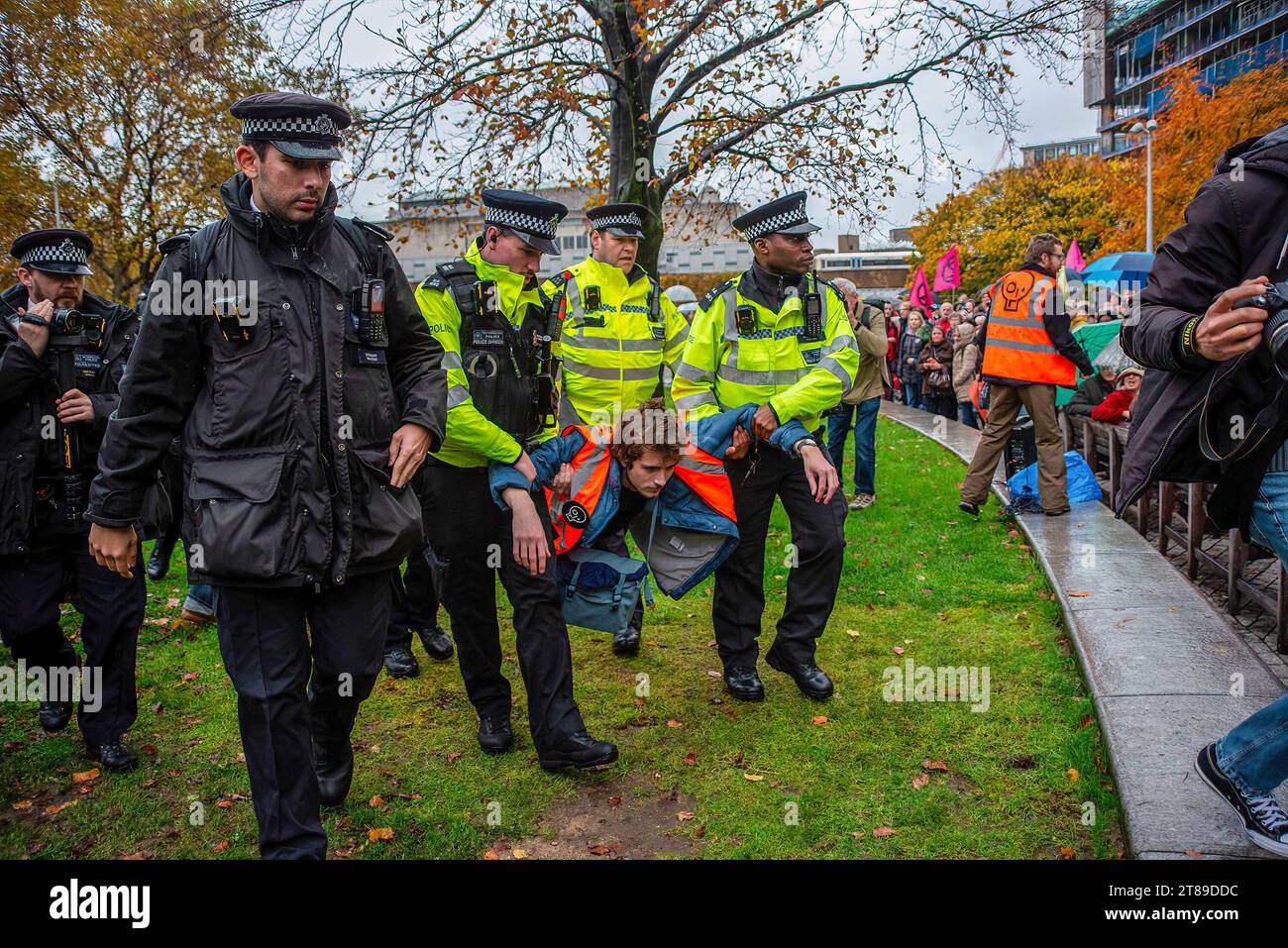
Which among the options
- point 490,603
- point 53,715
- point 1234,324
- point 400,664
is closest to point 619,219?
point 490,603

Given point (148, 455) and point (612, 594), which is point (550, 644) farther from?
point (148, 455)

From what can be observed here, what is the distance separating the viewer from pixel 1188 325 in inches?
112

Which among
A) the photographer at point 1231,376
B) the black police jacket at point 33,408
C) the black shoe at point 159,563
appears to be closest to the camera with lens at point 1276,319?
the photographer at point 1231,376

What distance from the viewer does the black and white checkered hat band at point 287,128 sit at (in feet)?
10.1

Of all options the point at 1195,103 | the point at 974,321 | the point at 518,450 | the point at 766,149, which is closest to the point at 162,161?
the point at 766,149

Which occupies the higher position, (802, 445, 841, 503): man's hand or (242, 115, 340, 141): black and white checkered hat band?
(242, 115, 340, 141): black and white checkered hat band

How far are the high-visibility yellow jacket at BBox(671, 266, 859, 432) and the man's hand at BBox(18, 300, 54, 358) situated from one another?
2872mm

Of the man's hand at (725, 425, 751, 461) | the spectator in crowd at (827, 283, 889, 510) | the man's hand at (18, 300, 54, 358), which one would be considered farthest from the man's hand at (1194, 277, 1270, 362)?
the spectator in crowd at (827, 283, 889, 510)

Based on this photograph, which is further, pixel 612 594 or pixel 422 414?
pixel 612 594

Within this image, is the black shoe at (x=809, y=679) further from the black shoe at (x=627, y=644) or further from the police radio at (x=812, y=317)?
the police radio at (x=812, y=317)

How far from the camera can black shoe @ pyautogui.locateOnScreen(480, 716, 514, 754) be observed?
4523 mm

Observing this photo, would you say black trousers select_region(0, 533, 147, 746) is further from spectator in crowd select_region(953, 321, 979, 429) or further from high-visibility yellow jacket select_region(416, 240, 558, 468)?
spectator in crowd select_region(953, 321, 979, 429)
